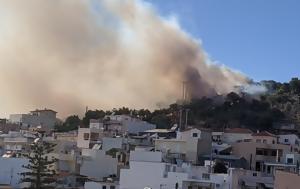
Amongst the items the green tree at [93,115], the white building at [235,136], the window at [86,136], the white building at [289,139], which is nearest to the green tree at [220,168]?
the white building at [235,136]

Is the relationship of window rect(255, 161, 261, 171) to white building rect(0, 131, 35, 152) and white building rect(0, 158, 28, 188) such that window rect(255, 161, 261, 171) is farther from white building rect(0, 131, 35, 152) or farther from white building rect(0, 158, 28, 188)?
white building rect(0, 131, 35, 152)

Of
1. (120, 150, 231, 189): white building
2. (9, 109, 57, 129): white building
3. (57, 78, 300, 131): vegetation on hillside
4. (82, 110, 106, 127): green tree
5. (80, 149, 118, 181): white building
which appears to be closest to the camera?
(120, 150, 231, 189): white building

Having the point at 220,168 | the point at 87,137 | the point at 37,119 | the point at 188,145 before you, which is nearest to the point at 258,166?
the point at 188,145

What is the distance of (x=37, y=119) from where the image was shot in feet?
261

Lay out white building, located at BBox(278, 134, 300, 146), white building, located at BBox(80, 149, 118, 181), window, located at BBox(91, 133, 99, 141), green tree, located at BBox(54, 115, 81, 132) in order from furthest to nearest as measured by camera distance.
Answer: green tree, located at BBox(54, 115, 81, 132) < window, located at BBox(91, 133, 99, 141) < white building, located at BBox(278, 134, 300, 146) < white building, located at BBox(80, 149, 118, 181)

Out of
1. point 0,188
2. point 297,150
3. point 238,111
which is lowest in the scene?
point 0,188

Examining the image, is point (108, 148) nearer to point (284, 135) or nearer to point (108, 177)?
point (108, 177)

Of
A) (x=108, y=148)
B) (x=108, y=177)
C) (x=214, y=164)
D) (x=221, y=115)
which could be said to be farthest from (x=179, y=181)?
(x=221, y=115)

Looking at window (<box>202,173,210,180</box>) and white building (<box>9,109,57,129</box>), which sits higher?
white building (<box>9,109,57,129</box>)

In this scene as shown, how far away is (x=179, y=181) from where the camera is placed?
133 feet

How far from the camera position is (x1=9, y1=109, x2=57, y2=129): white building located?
78.5 meters

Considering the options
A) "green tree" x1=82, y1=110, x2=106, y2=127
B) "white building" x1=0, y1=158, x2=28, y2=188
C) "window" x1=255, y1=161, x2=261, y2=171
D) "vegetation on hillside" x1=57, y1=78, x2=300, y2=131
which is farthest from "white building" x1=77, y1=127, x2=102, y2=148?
"window" x1=255, y1=161, x2=261, y2=171

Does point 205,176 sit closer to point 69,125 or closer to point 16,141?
point 16,141

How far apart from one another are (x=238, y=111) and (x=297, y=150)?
16.9 m
